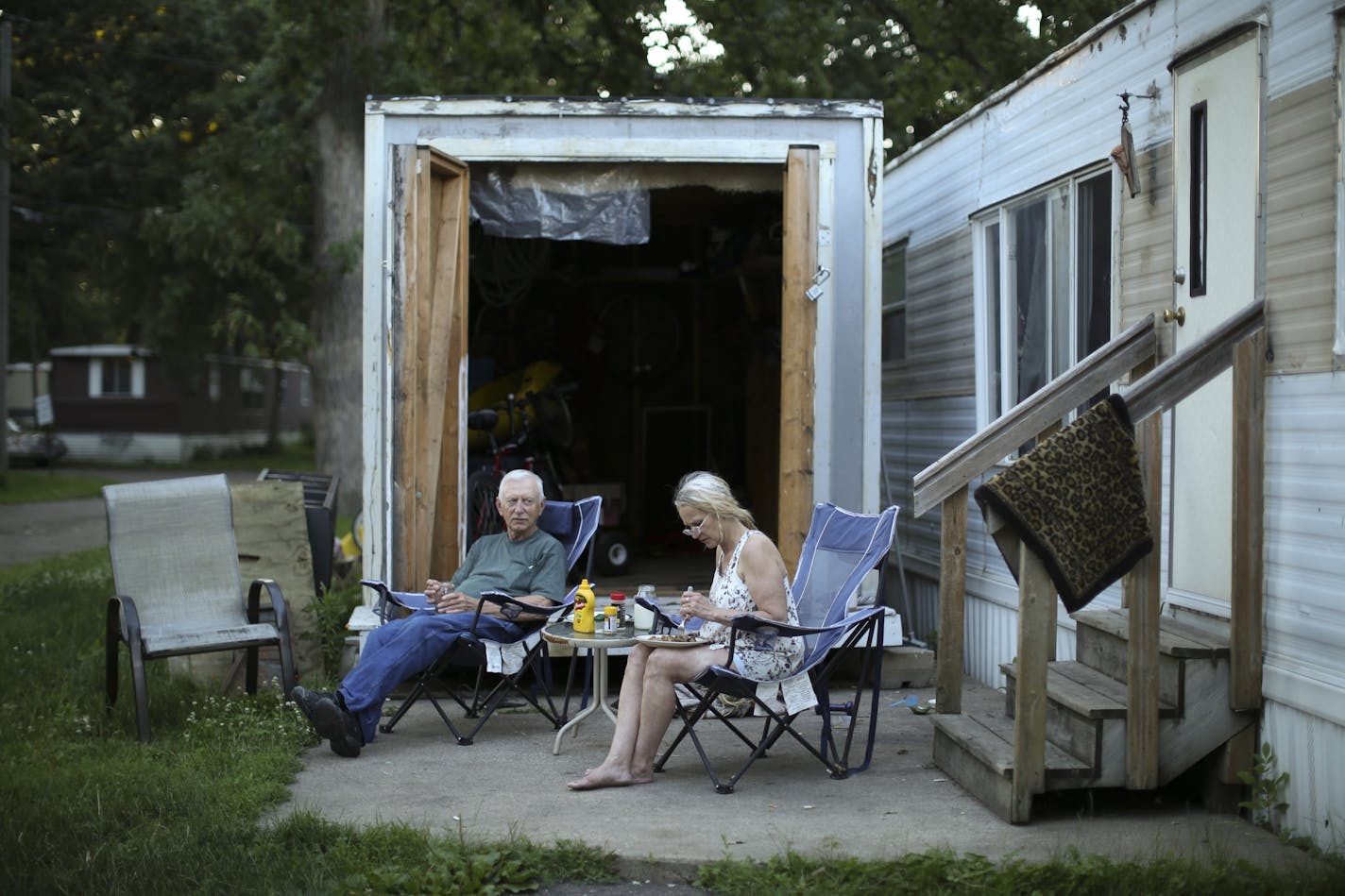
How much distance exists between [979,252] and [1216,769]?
12.3ft

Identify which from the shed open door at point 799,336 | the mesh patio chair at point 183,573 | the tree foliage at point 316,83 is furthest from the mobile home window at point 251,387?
the shed open door at point 799,336

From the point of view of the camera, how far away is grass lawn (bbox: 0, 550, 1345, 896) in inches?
160

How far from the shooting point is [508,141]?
7273 mm

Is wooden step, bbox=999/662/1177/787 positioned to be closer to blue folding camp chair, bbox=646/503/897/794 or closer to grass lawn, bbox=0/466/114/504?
blue folding camp chair, bbox=646/503/897/794

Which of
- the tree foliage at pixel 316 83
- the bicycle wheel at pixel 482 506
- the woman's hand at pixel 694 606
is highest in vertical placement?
the tree foliage at pixel 316 83

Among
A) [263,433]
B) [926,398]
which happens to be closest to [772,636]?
[926,398]

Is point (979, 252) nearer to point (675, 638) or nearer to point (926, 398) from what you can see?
point (926, 398)

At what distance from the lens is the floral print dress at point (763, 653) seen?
5324 millimetres

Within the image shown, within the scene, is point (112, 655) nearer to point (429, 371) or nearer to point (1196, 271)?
point (429, 371)

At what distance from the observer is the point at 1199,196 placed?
17.6 ft

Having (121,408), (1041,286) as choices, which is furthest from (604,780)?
(121,408)

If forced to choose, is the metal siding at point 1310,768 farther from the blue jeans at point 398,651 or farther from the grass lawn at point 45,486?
the grass lawn at point 45,486

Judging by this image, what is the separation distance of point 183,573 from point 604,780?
2584mm

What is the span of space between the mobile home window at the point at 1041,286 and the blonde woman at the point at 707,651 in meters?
2.07
